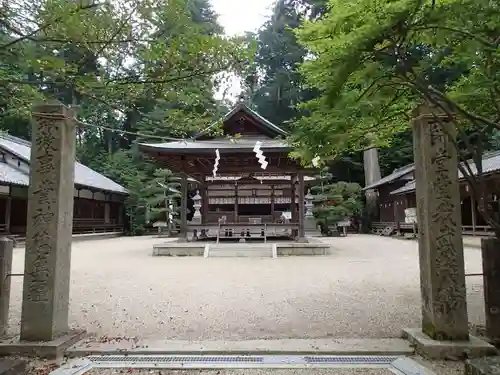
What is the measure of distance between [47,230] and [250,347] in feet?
7.92

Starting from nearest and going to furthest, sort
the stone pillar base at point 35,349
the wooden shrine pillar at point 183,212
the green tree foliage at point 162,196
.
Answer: the stone pillar base at point 35,349, the wooden shrine pillar at point 183,212, the green tree foliage at point 162,196

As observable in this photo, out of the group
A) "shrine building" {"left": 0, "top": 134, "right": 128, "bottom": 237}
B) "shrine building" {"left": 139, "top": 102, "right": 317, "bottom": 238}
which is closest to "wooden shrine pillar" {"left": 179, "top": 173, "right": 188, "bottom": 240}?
"shrine building" {"left": 139, "top": 102, "right": 317, "bottom": 238}

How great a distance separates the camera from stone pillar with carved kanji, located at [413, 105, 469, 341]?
360cm

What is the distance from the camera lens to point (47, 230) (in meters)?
3.78

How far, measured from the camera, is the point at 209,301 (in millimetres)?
5973

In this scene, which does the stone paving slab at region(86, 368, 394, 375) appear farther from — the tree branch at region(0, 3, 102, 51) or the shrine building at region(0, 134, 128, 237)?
the shrine building at region(0, 134, 128, 237)

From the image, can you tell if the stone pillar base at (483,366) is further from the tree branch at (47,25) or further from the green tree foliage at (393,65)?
the tree branch at (47,25)

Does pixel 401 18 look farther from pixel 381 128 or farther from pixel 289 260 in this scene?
pixel 289 260

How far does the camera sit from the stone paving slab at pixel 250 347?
358 cm

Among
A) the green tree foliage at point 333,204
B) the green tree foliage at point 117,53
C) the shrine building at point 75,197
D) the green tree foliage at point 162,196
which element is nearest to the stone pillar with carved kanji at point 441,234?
the green tree foliage at point 117,53

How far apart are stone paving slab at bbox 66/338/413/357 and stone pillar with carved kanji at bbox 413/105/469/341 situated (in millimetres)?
481

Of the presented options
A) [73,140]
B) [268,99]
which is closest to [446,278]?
[73,140]

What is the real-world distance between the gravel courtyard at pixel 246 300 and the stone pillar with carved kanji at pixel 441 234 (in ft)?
2.37

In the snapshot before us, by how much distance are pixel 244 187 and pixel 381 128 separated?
14039mm
